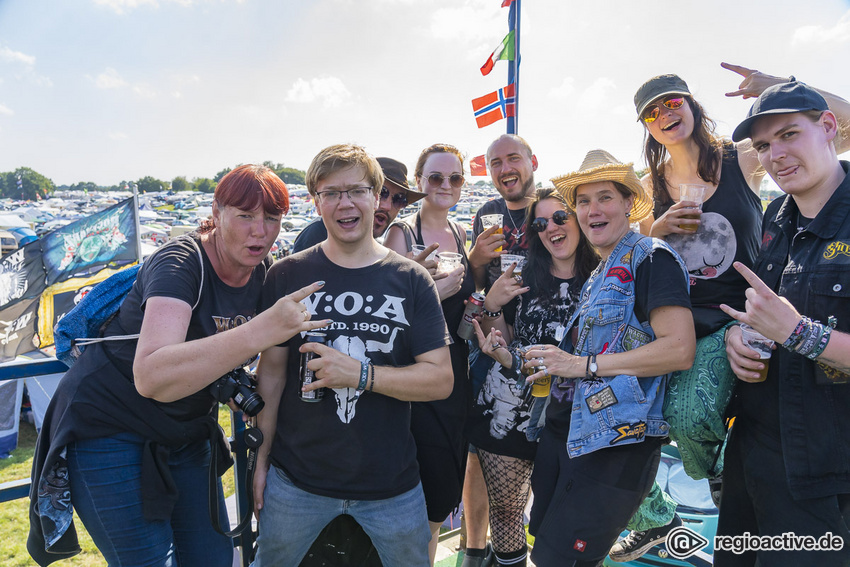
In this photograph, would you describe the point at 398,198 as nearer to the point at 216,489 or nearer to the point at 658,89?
the point at 658,89

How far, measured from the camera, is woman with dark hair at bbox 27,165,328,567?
2.09 metres

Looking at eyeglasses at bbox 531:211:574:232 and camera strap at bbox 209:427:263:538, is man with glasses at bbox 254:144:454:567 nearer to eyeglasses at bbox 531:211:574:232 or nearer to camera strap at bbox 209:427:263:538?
camera strap at bbox 209:427:263:538

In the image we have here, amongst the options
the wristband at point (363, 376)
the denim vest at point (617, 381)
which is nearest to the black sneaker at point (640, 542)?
the denim vest at point (617, 381)

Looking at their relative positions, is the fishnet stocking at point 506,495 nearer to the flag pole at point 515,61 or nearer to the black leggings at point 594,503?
the black leggings at point 594,503

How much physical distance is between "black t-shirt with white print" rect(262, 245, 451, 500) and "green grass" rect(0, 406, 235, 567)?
8.95 feet

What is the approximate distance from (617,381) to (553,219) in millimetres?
1114

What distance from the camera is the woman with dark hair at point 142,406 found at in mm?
2092

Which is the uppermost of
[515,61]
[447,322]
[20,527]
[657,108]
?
[515,61]

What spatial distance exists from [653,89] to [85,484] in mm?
3595

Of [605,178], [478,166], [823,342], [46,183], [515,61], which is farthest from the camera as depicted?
[46,183]

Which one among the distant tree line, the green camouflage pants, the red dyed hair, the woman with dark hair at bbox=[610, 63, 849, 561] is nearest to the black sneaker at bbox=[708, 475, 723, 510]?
the woman with dark hair at bbox=[610, 63, 849, 561]

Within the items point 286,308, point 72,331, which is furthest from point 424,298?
point 72,331

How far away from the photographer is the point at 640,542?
3309mm

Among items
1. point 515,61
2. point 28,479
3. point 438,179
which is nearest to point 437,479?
point 438,179
